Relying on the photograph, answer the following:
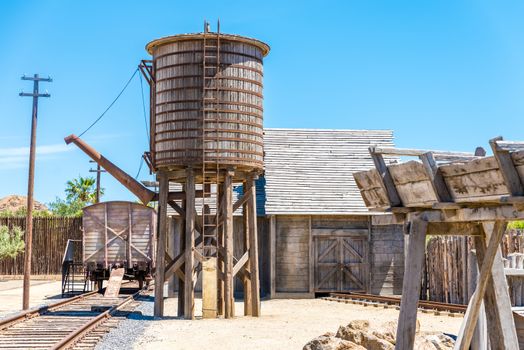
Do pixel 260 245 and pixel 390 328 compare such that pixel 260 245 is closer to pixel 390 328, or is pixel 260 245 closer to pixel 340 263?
pixel 340 263

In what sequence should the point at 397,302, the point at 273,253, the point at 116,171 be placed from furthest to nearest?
the point at 273,253, the point at 397,302, the point at 116,171

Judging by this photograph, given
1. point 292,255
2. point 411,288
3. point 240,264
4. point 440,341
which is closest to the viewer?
point 411,288

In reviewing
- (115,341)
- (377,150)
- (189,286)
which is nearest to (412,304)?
(377,150)

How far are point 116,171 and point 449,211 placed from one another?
1772 centimetres

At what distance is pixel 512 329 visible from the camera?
8453mm

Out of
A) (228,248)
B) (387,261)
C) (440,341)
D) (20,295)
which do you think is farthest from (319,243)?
(440,341)

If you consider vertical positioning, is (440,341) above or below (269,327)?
above

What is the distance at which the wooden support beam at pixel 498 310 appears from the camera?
842cm

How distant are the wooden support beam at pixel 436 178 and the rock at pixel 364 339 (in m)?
4.80

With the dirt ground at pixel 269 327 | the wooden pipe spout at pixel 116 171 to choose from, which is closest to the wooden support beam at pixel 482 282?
the dirt ground at pixel 269 327

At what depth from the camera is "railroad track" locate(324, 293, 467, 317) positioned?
22750mm

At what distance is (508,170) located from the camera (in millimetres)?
6699

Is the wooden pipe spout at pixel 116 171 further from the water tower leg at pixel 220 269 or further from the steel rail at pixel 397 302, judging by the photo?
the steel rail at pixel 397 302

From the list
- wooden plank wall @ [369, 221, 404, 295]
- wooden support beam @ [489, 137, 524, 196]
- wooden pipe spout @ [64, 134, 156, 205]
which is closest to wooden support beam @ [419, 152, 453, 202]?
wooden support beam @ [489, 137, 524, 196]
